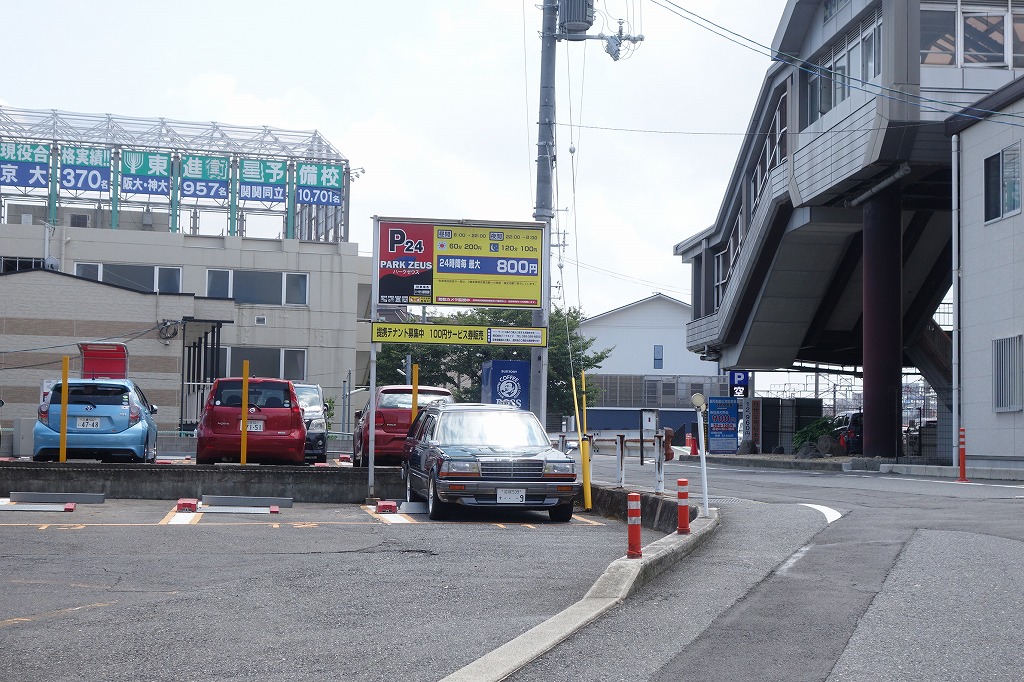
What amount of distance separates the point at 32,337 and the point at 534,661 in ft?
119

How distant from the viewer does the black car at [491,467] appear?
48.1ft

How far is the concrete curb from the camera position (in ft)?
19.6

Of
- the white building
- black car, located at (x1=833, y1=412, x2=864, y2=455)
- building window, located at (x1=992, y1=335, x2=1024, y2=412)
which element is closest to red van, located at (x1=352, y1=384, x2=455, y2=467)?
building window, located at (x1=992, y1=335, x2=1024, y2=412)

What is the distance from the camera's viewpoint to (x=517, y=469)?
14.8 metres

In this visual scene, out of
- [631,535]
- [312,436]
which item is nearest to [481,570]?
[631,535]

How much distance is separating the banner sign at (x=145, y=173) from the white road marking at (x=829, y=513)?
139ft

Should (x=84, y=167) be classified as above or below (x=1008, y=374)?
above

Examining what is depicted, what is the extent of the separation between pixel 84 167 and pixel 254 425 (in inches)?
1437

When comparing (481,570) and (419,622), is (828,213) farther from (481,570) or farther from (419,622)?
(419,622)

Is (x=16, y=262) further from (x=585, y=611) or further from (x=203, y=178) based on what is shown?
(x=585, y=611)

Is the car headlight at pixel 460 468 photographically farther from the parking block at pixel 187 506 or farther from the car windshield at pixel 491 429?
the parking block at pixel 187 506

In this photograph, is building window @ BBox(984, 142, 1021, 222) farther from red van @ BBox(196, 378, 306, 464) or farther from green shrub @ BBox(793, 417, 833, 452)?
red van @ BBox(196, 378, 306, 464)

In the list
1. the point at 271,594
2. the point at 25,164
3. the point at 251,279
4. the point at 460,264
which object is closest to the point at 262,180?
the point at 251,279

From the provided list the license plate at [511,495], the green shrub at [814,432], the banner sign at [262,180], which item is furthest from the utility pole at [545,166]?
the banner sign at [262,180]
